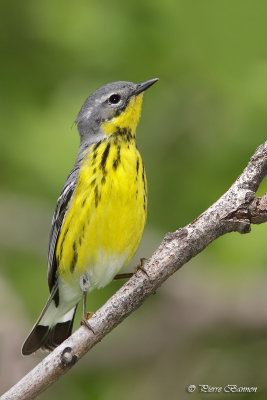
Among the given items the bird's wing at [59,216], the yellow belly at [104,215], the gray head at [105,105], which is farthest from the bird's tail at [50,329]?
the gray head at [105,105]

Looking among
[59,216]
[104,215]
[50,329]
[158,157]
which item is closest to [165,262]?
[104,215]

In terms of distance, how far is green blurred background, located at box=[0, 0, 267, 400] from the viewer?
236 inches

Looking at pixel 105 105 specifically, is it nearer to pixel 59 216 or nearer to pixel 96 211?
pixel 59 216

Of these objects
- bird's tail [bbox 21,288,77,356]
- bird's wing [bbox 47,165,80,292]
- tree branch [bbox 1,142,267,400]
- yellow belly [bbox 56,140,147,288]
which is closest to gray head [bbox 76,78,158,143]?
yellow belly [bbox 56,140,147,288]

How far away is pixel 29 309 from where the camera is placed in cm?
650

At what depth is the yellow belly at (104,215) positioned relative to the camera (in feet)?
16.4

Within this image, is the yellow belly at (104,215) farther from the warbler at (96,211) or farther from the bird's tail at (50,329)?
the bird's tail at (50,329)

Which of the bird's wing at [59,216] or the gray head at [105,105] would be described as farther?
the gray head at [105,105]

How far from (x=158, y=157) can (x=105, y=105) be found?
3.28ft

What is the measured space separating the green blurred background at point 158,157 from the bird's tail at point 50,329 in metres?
0.25

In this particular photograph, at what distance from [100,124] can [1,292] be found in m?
1.70

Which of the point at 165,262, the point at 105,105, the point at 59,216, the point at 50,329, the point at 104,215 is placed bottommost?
the point at 165,262

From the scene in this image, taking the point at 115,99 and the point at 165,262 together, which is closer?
the point at 165,262

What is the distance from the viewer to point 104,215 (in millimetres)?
5000
